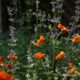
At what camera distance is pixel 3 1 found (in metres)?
8.68

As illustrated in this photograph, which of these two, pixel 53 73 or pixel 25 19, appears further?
pixel 25 19

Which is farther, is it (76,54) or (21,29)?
(21,29)

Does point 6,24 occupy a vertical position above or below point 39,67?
below

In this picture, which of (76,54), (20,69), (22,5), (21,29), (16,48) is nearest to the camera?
(20,69)

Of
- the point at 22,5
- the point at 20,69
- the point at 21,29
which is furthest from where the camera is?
the point at 22,5

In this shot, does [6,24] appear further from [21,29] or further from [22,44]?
[22,44]

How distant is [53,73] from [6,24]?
5.10m

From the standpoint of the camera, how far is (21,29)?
7176 mm

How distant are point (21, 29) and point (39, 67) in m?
3.41

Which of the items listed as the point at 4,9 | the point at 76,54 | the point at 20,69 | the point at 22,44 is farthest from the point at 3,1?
the point at 20,69

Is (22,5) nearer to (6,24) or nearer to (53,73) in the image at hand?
(6,24)

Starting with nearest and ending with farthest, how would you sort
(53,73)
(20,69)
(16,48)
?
(53,73), (20,69), (16,48)

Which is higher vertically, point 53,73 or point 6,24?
point 53,73

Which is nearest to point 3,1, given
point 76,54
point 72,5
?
point 72,5
